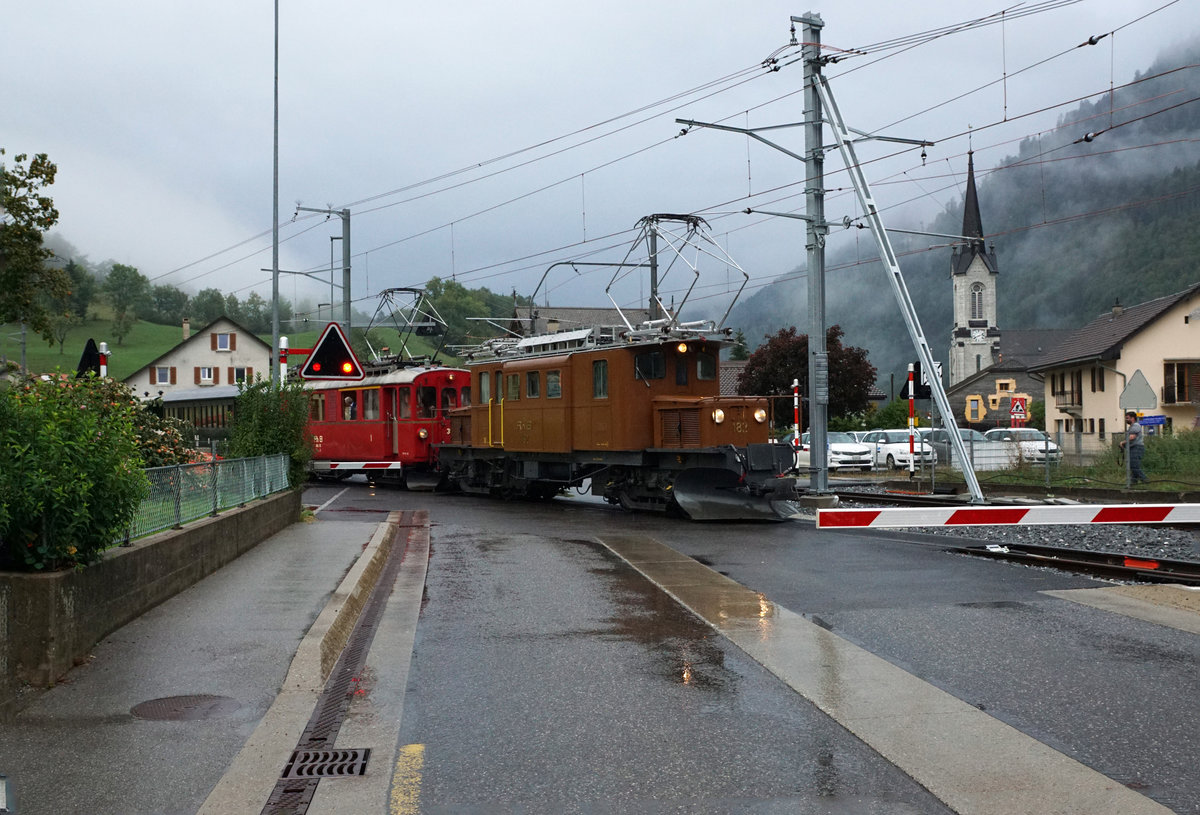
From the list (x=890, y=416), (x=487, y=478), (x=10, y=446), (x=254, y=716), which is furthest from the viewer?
(x=890, y=416)

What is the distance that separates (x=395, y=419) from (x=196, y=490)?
61.6ft

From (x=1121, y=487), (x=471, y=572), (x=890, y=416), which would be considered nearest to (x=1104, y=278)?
(x=890, y=416)

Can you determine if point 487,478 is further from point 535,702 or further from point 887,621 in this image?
point 535,702

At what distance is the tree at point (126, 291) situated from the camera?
104094 millimetres

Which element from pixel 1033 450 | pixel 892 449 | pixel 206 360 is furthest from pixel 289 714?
pixel 206 360

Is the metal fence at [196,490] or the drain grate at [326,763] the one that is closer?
the drain grate at [326,763]

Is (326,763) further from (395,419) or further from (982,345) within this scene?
(982,345)

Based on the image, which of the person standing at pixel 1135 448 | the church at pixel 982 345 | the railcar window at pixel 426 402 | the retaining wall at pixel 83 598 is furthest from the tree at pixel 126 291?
the retaining wall at pixel 83 598

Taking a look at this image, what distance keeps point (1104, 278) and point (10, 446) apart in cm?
18827

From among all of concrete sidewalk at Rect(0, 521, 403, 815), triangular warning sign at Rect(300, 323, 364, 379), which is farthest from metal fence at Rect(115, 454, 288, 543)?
triangular warning sign at Rect(300, 323, 364, 379)

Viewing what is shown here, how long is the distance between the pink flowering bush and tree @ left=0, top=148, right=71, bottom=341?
23569 millimetres

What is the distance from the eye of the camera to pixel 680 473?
19812 millimetres

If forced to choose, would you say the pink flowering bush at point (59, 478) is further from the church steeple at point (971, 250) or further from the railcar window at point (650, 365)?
the church steeple at point (971, 250)

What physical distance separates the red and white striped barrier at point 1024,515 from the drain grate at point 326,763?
15.6 feet
